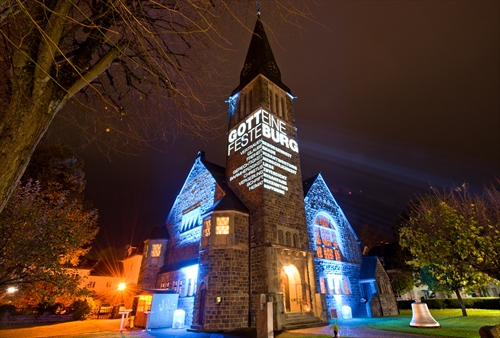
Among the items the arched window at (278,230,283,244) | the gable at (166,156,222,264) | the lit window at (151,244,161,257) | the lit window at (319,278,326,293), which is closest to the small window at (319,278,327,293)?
the lit window at (319,278,326,293)

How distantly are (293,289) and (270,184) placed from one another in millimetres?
6898

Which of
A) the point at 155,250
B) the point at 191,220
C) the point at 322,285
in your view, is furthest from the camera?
the point at 155,250

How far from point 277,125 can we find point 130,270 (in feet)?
81.5

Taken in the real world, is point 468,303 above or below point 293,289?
below

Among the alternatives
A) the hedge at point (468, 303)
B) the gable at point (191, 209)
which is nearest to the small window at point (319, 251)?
the gable at point (191, 209)

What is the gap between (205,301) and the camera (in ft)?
46.6

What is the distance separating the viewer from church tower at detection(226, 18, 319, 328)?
1555 centimetres

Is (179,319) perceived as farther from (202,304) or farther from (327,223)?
(327,223)

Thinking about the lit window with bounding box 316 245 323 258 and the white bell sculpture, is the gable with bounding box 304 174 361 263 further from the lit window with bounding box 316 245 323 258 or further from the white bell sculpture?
the white bell sculpture

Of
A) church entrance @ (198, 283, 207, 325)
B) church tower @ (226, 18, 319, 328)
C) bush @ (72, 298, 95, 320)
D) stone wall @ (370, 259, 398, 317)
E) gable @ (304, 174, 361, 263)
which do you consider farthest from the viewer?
bush @ (72, 298, 95, 320)

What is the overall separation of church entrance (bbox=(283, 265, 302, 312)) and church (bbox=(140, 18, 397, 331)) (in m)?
0.06

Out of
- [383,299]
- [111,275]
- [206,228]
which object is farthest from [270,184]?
[111,275]

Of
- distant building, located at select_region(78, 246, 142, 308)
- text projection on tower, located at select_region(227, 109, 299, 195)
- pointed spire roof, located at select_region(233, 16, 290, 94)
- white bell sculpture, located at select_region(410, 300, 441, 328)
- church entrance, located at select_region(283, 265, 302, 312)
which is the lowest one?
white bell sculpture, located at select_region(410, 300, 441, 328)

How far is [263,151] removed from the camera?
18406 millimetres
